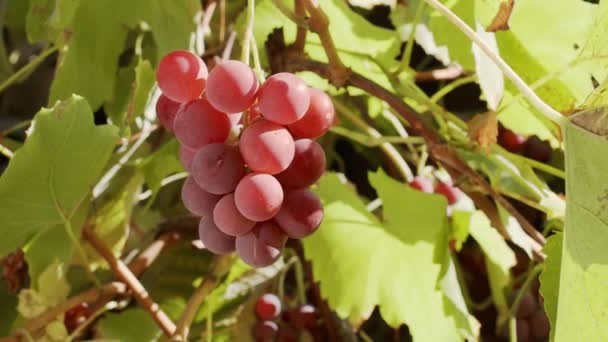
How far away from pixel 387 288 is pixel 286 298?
248 millimetres

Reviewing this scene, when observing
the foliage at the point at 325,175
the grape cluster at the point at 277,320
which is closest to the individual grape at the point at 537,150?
the foliage at the point at 325,175

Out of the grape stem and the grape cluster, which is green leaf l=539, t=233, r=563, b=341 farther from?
the grape cluster

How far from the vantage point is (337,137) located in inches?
34.6

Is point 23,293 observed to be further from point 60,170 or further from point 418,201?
point 418,201

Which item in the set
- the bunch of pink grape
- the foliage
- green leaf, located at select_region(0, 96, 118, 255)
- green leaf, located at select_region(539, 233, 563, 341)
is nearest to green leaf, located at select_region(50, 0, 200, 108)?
the foliage

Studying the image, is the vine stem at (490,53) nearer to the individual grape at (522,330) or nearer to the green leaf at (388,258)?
the green leaf at (388,258)

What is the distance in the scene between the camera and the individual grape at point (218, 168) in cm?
41

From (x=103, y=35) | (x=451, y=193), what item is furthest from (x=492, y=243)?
(x=103, y=35)

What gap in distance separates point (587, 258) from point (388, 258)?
218mm

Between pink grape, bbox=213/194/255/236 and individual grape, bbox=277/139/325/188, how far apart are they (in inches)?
1.2

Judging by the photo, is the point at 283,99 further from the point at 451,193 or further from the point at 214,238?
the point at 451,193

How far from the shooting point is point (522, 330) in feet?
2.45

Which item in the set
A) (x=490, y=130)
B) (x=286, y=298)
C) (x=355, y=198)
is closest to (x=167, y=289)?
(x=286, y=298)

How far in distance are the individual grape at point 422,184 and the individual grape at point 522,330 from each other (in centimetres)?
17
